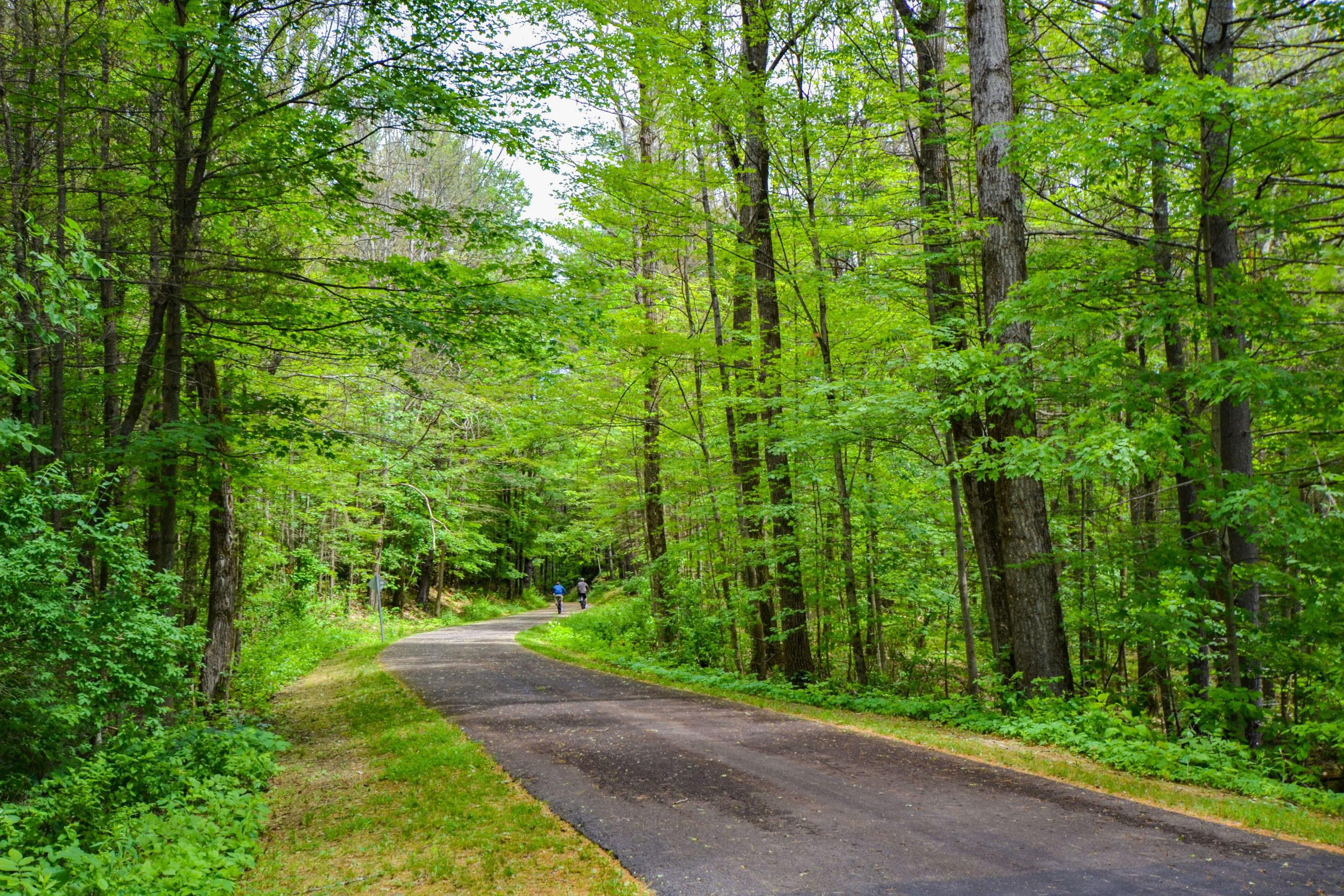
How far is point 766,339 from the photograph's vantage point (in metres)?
12.7

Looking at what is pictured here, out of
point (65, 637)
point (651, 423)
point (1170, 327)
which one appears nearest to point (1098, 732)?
point (1170, 327)

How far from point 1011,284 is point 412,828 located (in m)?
8.19

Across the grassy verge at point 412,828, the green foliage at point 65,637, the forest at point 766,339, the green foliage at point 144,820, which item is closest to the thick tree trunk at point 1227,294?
the forest at point 766,339

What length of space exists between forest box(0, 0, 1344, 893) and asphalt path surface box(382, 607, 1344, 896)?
1.77m

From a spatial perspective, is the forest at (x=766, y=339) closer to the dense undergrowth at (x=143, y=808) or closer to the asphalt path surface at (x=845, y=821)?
the dense undergrowth at (x=143, y=808)

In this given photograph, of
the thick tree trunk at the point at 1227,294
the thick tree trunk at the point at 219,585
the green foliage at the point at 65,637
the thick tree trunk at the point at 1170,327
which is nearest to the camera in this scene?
the green foliage at the point at 65,637

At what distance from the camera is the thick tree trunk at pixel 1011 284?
28.8 ft

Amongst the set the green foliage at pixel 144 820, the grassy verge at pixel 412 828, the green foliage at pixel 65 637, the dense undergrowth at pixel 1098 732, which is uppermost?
the green foliage at pixel 65 637

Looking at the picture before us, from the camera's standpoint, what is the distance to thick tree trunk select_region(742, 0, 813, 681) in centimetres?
1190

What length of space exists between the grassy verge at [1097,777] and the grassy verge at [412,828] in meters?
3.88

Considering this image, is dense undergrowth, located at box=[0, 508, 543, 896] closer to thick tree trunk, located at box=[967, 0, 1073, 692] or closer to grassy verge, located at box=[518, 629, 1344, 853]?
grassy verge, located at box=[518, 629, 1344, 853]

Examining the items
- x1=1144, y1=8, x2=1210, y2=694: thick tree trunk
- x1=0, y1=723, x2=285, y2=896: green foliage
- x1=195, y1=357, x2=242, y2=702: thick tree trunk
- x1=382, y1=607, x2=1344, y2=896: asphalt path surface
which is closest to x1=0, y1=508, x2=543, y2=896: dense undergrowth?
x1=0, y1=723, x2=285, y2=896: green foliage

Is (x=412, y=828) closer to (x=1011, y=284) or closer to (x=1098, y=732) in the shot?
(x=1098, y=732)

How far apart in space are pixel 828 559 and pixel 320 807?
9220 mm
